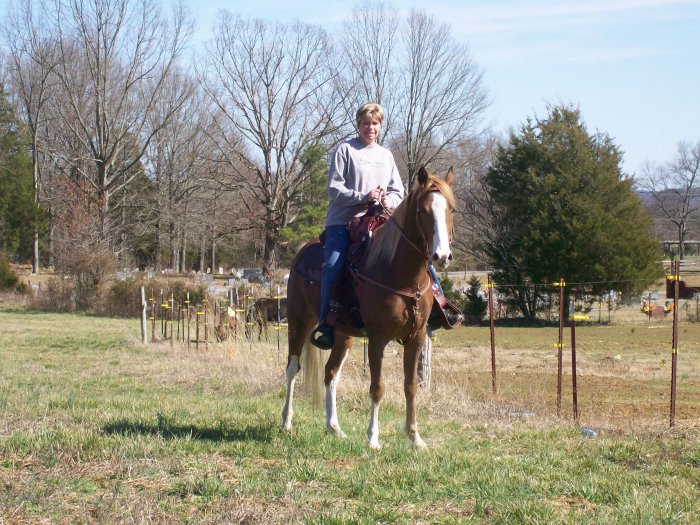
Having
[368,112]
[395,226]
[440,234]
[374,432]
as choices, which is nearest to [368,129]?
[368,112]

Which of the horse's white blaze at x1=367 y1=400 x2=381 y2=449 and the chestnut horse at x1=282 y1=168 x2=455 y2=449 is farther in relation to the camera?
the horse's white blaze at x1=367 y1=400 x2=381 y2=449

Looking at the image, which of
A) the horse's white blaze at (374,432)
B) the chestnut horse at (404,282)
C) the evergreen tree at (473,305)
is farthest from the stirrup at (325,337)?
the evergreen tree at (473,305)

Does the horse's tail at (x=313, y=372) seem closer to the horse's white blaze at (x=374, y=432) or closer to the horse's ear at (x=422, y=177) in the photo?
the horse's white blaze at (x=374, y=432)

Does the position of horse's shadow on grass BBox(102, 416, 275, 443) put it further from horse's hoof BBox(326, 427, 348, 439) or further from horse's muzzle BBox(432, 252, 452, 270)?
horse's muzzle BBox(432, 252, 452, 270)

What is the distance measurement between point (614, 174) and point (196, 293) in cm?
2101

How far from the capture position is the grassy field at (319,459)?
4746 mm

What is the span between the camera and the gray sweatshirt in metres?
7.60

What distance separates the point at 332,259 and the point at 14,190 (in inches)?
2154

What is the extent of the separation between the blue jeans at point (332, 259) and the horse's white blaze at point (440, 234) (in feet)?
4.38

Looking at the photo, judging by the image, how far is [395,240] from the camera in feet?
23.2

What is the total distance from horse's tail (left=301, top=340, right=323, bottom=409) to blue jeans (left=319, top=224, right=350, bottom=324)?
3.90 feet

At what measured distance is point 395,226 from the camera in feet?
23.2

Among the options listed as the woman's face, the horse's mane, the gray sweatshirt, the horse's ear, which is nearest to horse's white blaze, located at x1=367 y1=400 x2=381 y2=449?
the horse's mane

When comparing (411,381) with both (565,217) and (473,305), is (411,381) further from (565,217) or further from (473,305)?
(565,217)
